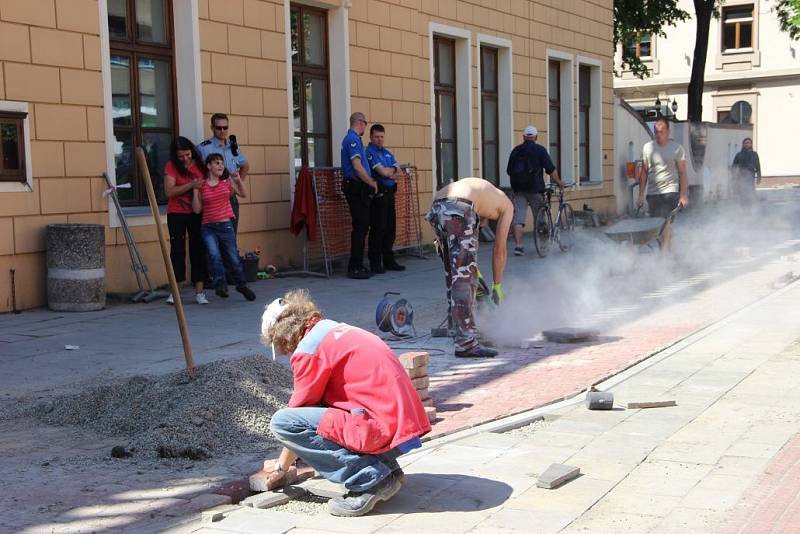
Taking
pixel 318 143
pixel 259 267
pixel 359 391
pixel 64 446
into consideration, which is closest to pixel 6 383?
pixel 64 446

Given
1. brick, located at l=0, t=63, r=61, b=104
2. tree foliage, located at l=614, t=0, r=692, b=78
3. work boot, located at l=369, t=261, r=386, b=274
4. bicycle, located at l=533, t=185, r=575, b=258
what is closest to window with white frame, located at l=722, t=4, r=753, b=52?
tree foliage, located at l=614, t=0, r=692, b=78

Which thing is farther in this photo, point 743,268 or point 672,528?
point 743,268

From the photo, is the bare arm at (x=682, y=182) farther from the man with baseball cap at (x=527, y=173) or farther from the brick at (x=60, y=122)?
the brick at (x=60, y=122)

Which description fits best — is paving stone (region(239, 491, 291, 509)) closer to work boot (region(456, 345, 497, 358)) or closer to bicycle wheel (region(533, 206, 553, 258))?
work boot (region(456, 345, 497, 358))

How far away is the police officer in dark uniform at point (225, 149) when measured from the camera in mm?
11820

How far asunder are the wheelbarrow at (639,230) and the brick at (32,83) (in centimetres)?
667

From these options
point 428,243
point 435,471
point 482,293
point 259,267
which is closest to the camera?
point 435,471

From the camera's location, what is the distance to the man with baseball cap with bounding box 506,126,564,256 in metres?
16.0

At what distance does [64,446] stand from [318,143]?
9.60 m

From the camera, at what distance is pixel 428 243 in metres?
17.2

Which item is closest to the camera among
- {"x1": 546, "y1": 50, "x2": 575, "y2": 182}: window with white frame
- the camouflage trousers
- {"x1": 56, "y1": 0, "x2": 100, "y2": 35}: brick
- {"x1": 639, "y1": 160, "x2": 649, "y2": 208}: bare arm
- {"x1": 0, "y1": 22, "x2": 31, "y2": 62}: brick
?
the camouflage trousers

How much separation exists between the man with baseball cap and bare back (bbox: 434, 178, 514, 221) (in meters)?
7.89

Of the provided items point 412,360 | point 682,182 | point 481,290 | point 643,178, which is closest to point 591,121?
point 643,178

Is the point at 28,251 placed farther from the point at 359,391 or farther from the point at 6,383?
the point at 359,391
